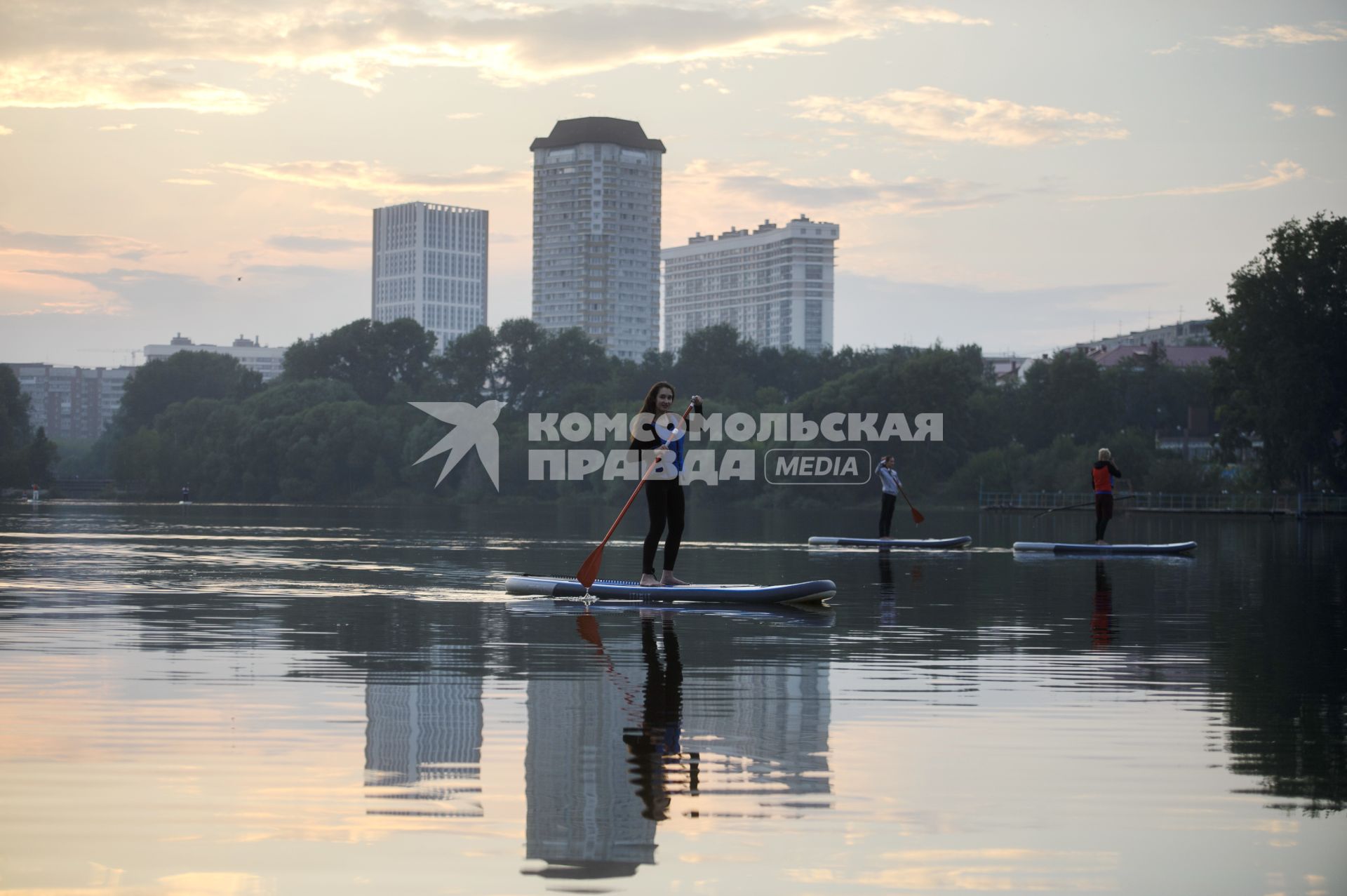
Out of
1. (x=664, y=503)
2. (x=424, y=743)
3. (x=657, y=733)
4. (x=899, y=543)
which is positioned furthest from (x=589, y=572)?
(x=899, y=543)

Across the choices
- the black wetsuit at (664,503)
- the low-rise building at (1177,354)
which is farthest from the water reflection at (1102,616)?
the low-rise building at (1177,354)

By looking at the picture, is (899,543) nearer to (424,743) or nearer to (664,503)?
(664,503)

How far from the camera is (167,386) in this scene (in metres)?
135

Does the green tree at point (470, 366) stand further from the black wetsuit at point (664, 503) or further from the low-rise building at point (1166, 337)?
the black wetsuit at point (664, 503)

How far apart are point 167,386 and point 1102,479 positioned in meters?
122

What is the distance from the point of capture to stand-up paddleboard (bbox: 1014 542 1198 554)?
2398 centimetres

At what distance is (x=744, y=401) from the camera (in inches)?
4161

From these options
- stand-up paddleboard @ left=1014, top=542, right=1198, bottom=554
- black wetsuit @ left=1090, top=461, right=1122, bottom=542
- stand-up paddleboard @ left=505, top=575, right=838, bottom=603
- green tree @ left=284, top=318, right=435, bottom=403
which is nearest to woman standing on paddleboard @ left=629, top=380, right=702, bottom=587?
stand-up paddleboard @ left=505, top=575, right=838, bottom=603

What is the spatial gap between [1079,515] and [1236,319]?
11.7 meters

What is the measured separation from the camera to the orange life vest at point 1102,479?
1009 inches

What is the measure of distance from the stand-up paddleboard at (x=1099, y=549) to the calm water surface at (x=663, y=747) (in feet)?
31.9

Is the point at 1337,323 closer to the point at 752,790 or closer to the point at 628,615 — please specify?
the point at 628,615

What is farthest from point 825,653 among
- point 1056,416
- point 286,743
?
Answer: point 1056,416

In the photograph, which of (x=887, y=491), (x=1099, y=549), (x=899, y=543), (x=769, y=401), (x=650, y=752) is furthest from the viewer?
(x=769, y=401)
